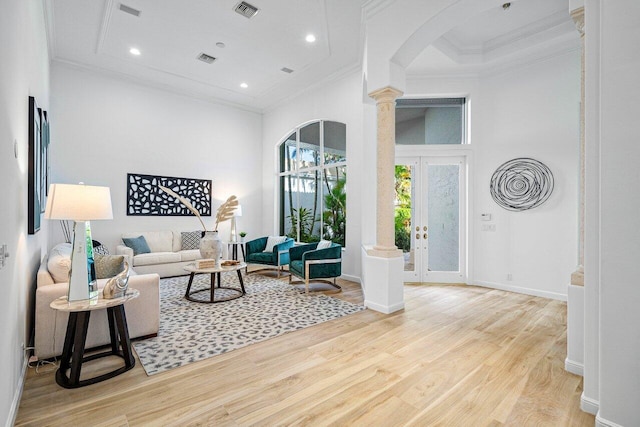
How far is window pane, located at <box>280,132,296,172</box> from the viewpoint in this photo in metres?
7.53

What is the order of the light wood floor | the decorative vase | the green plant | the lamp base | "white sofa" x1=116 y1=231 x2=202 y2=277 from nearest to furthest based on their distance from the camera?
the light wood floor
the lamp base
the decorative vase
"white sofa" x1=116 y1=231 x2=202 y2=277
the green plant

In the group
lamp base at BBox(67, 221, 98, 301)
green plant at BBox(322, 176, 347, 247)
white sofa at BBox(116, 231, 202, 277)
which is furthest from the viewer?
green plant at BBox(322, 176, 347, 247)

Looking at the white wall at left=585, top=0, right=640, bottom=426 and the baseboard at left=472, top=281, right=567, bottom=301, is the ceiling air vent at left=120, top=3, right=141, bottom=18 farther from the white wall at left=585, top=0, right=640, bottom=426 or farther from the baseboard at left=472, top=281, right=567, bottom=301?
the baseboard at left=472, top=281, right=567, bottom=301

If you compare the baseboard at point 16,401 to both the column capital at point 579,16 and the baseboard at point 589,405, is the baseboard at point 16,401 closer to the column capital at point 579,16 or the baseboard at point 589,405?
the baseboard at point 589,405

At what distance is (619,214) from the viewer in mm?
1739

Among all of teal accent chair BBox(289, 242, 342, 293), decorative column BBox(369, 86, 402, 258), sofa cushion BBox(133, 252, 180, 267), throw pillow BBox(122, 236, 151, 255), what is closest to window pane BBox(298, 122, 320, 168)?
teal accent chair BBox(289, 242, 342, 293)

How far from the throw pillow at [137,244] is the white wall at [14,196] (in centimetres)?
308

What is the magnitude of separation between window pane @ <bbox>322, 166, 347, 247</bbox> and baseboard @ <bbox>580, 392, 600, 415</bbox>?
14.5 ft

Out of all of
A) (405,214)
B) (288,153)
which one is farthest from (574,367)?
(288,153)

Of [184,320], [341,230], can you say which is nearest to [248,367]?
[184,320]

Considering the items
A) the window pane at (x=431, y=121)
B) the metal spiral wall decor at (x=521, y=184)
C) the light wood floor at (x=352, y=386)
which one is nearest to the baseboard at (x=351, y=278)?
the light wood floor at (x=352, y=386)

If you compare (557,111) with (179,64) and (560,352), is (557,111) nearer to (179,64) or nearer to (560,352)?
(560,352)

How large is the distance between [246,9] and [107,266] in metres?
3.57

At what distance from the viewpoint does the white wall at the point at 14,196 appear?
1680 mm
